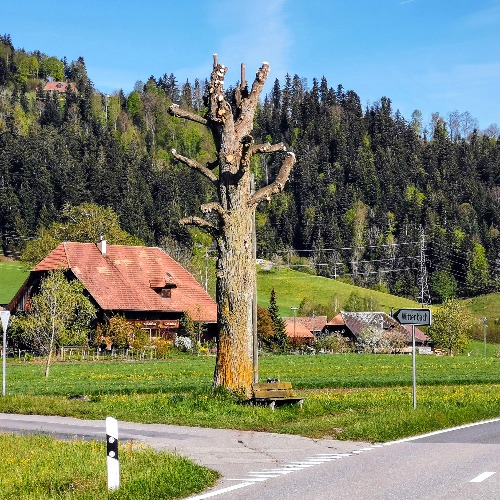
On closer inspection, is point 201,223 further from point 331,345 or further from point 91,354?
point 331,345

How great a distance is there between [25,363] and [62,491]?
57.9m

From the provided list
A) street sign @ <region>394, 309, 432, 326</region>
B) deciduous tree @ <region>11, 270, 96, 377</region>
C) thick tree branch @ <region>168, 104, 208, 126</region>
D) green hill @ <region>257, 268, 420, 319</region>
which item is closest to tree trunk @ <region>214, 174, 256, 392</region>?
thick tree branch @ <region>168, 104, 208, 126</region>

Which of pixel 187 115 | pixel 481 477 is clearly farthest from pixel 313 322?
pixel 481 477

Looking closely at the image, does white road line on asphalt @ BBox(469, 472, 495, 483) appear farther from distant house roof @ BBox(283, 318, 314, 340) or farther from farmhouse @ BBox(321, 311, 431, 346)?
farmhouse @ BBox(321, 311, 431, 346)

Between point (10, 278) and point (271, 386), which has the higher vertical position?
point (10, 278)

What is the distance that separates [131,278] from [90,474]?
80.2 metres

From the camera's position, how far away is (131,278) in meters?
92.3

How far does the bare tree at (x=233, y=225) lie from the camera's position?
23.5m

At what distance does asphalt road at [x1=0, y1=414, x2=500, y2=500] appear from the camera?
39.2ft

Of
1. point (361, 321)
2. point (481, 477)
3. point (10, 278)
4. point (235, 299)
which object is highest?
point (10, 278)

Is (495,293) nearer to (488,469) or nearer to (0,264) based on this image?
(0,264)

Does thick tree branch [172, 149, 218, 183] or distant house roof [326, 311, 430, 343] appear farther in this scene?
distant house roof [326, 311, 430, 343]

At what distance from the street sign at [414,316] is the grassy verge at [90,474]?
27.6 feet

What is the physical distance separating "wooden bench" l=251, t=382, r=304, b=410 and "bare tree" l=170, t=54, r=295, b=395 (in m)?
0.45
